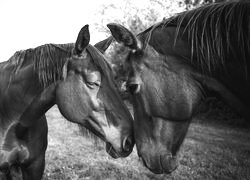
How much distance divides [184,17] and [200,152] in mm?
5029

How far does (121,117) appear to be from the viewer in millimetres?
2365

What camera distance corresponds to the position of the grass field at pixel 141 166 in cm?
456

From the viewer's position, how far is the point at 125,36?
6.75 ft

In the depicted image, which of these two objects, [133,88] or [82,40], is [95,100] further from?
[82,40]

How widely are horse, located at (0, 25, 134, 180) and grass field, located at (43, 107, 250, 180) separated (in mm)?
850

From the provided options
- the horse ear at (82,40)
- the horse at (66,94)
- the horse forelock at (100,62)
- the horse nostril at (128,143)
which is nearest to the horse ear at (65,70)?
the horse at (66,94)

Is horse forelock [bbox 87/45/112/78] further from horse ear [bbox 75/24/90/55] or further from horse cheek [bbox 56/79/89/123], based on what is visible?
horse cheek [bbox 56/79/89/123]

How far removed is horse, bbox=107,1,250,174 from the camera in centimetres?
176

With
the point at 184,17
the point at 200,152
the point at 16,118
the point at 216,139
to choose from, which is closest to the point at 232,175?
the point at 200,152

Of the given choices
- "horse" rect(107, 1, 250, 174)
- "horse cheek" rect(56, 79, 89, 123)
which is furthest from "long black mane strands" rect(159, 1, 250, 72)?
"horse cheek" rect(56, 79, 89, 123)

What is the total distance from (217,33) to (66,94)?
5.09ft

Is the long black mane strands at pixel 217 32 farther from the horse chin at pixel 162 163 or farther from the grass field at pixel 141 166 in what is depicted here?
the grass field at pixel 141 166

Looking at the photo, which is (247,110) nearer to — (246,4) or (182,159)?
(246,4)

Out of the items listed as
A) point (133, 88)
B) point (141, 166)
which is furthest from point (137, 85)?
point (141, 166)
